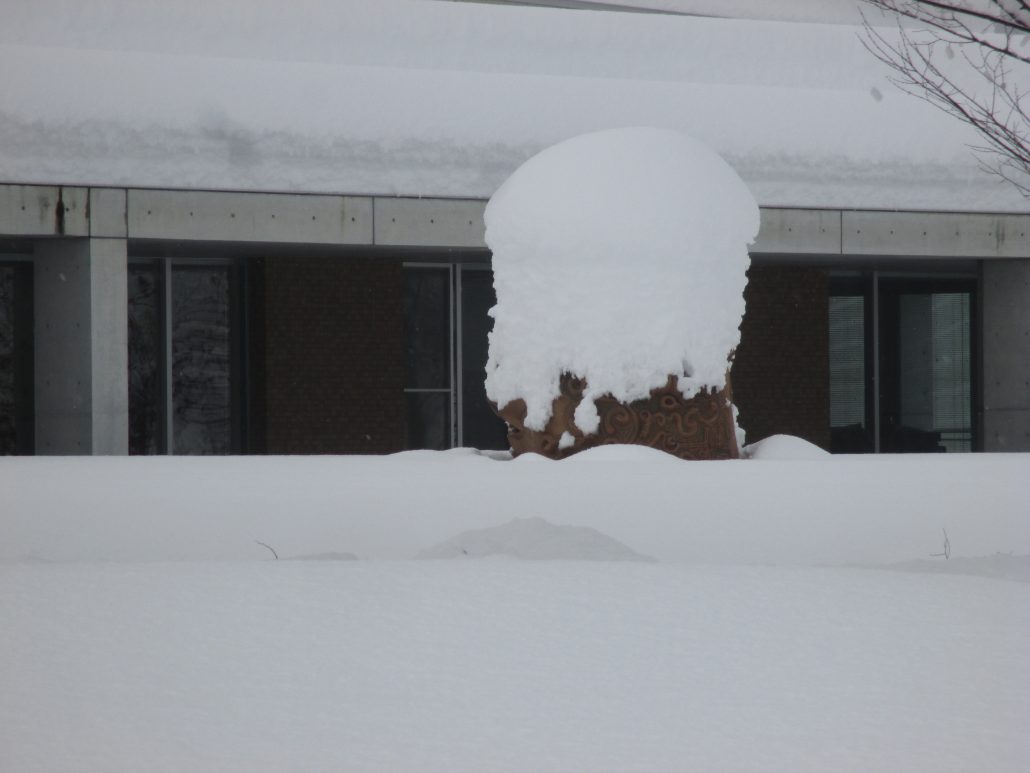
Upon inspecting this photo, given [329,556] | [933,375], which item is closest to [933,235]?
[933,375]

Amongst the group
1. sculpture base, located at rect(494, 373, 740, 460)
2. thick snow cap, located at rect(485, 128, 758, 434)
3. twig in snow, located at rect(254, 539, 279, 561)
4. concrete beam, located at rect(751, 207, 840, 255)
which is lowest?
twig in snow, located at rect(254, 539, 279, 561)

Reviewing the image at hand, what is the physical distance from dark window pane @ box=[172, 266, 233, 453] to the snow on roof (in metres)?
3.44

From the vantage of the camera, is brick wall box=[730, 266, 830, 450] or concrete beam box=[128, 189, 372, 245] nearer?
concrete beam box=[128, 189, 372, 245]

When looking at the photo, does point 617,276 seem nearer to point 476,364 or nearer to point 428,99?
point 428,99

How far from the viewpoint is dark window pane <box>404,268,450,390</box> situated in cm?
1436

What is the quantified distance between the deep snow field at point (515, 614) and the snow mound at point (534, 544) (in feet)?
0.04

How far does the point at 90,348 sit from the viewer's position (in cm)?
1076

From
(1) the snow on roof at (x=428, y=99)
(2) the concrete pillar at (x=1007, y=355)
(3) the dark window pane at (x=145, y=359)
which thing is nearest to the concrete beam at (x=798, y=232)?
(1) the snow on roof at (x=428, y=99)

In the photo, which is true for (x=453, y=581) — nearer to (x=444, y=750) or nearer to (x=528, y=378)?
(x=444, y=750)

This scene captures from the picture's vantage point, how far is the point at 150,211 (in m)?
10.8

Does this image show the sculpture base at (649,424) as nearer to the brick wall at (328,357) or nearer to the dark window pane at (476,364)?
the brick wall at (328,357)

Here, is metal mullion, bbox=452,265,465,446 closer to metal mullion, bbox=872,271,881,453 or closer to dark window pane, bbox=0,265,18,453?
dark window pane, bbox=0,265,18,453

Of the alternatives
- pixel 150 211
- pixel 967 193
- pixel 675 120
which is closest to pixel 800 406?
pixel 967 193

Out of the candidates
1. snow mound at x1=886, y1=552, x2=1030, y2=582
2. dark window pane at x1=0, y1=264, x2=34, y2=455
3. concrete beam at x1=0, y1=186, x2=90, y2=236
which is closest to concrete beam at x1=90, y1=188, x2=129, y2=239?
concrete beam at x1=0, y1=186, x2=90, y2=236
